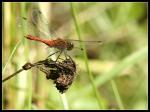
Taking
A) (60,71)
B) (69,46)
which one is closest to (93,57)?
(69,46)

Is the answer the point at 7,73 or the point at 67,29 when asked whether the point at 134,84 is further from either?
the point at 7,73

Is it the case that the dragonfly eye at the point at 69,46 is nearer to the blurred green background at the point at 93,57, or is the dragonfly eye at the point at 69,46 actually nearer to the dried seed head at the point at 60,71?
the dried seed head at the point at 60,71

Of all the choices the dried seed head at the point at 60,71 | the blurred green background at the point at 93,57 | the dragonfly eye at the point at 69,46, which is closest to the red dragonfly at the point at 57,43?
the dragonfly eye at the point at 69,46

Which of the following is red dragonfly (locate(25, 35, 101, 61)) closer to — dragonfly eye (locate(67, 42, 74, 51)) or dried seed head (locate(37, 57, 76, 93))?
dragonfly eye (locate(67, 42, 74, 51))

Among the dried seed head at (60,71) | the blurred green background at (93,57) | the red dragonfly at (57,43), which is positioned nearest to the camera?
the dried seed head at (60,71)

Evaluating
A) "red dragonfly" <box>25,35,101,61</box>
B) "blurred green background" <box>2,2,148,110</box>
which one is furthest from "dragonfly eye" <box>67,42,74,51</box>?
"blurred green background" <box>2,2,148,110</box>

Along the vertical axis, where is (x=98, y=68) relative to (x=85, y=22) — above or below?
below

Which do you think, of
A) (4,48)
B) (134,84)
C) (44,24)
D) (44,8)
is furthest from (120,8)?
(44,24)

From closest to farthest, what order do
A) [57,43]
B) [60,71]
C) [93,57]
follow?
[60,71], [57,43], [93,57]

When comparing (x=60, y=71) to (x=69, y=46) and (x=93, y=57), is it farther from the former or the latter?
(x=93, y=57)
